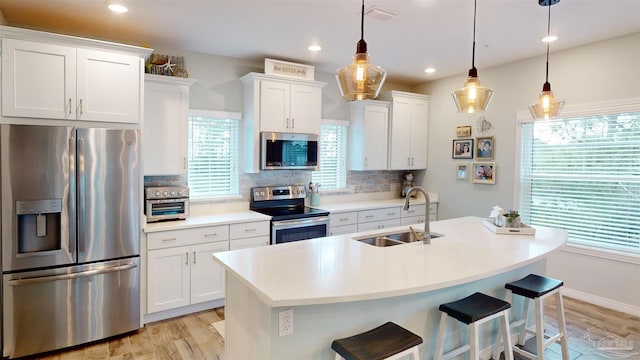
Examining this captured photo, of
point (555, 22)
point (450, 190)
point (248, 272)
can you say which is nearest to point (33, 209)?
point (248, 272)

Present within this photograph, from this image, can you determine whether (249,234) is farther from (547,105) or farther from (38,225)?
(547,105)

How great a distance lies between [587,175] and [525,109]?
38.4 inches

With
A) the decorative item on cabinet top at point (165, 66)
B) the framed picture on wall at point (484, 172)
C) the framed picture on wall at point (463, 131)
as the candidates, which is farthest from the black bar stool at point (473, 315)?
the decorative item on cabinet top at point (165, 66)

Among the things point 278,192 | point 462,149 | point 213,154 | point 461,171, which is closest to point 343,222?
point 278,192

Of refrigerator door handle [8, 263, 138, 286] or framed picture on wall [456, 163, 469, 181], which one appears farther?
framed picture on wall [456, 163, 469, 181]

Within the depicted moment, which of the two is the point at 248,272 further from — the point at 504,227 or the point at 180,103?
the point at 180,103

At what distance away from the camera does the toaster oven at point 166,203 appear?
3.49 metres

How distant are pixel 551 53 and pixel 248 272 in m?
4.07

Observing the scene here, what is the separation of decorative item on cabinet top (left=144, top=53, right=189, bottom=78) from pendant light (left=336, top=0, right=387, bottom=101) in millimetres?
2429

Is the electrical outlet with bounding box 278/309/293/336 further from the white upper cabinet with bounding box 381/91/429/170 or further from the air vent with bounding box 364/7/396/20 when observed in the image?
the white upper cabinet with bounding box 381/91/429/170

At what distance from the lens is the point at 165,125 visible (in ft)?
11.9

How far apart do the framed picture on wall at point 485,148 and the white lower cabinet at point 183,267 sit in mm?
3341

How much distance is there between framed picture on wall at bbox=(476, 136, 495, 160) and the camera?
4734mm

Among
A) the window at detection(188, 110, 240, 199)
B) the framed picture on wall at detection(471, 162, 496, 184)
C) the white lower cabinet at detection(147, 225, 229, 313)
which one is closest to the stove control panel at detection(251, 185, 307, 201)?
the window at detection(188, 110, 240, 199)
